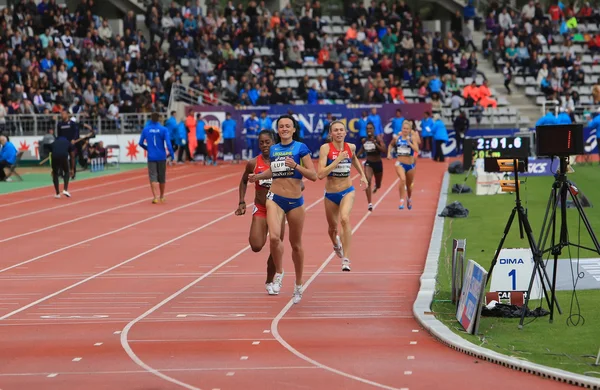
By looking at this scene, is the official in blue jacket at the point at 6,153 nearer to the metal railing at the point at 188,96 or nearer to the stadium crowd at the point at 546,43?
the metal railing at the point at 188,96

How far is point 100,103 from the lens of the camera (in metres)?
44.4

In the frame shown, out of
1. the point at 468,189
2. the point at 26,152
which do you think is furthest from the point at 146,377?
the point at 26,152

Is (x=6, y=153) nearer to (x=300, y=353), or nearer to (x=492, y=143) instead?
(x=492, y=143)

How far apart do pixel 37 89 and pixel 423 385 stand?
36.7 metres

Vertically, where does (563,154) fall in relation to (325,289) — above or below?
above

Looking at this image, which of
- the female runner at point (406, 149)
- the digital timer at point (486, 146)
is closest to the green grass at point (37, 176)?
the digital timer at point (486, 146)

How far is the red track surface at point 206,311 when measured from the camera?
970cm

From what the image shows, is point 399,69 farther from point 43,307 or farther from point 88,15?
point 43,307

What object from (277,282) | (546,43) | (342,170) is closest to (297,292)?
(277,282)

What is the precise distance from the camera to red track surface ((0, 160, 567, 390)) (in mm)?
9703

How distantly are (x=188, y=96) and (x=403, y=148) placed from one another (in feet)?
79.2

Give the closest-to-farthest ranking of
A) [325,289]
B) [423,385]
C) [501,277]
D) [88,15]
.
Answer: [423,385] → [501,277] → [325,289] → [88,15]

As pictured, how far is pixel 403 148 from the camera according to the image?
25.0 m

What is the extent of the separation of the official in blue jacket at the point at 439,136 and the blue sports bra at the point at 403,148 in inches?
733
